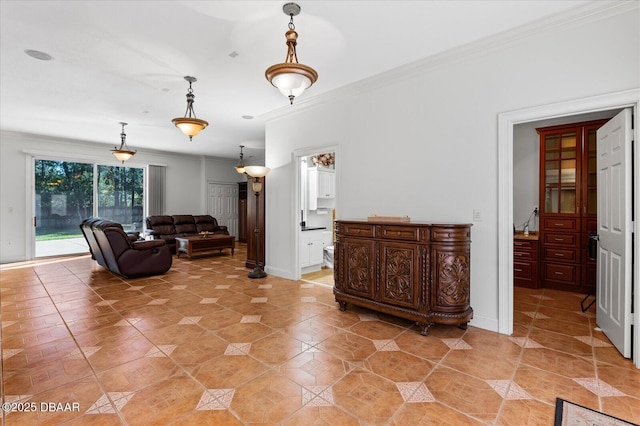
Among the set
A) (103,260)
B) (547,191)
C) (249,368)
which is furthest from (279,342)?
(103,260)

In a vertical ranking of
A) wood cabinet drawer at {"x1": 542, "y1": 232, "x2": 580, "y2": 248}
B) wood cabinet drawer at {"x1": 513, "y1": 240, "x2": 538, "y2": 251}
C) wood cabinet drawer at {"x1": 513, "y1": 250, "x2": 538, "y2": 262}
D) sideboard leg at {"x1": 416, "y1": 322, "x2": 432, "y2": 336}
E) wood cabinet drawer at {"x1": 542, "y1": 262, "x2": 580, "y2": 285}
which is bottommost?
sideboard leg at {"x1": 416, "y1": 322, "x2": 432, "y2": 336}

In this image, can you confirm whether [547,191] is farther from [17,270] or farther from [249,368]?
[17,270]

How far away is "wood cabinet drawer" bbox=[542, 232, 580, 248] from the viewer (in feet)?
14.4

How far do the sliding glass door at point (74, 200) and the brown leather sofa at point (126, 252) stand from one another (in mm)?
3131

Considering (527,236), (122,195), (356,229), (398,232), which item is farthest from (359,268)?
(122,195)

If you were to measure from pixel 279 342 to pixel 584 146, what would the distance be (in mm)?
4981

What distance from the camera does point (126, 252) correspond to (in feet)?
17.0

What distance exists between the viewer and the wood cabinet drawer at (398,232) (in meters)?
3.03

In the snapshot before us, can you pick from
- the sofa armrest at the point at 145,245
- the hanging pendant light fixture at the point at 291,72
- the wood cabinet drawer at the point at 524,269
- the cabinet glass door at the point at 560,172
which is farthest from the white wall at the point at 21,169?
the cabinet glass door at the point at 560,172

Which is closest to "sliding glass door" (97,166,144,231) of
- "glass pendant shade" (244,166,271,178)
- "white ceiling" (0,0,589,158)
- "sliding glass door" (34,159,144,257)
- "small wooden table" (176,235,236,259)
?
"sliding glass door" (34,159,144,257)

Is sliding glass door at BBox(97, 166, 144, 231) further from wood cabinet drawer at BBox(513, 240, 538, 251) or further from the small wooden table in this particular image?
wood cabinet drawer at BBox(513, 240, 538, 251)

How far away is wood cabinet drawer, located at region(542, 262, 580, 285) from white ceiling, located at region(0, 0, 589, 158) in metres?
3.53

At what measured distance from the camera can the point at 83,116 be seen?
18.6ft

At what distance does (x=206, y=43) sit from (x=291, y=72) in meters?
1.41
